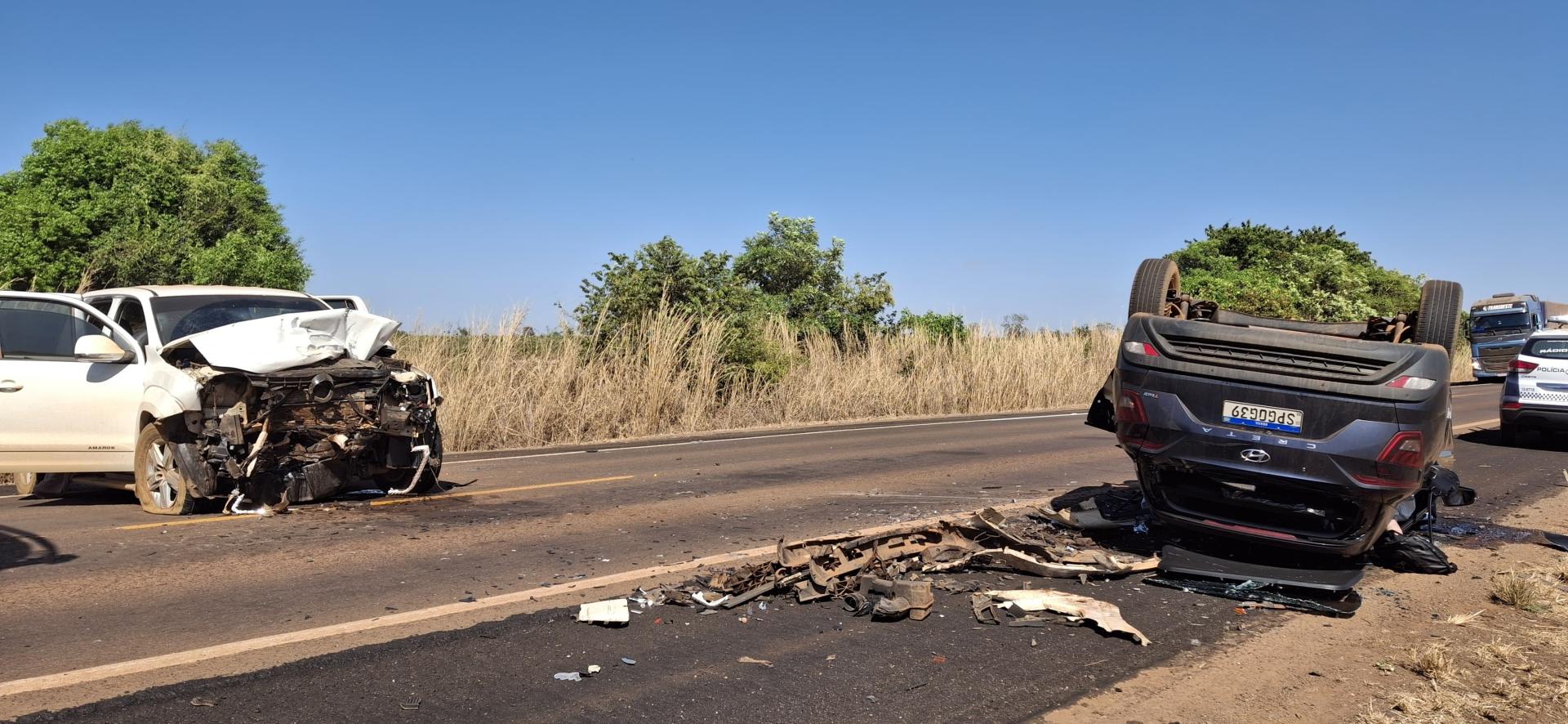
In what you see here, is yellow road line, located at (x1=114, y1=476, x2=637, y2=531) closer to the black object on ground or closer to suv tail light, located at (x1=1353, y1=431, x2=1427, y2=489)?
the black object on ground

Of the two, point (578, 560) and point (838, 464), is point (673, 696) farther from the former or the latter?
point (838, 464)

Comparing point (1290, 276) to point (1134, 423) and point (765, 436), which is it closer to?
point (765, 436)

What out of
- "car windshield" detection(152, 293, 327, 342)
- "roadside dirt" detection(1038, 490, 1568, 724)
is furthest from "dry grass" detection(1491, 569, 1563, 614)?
"car windshield" detection(152, 293, 327, 342)

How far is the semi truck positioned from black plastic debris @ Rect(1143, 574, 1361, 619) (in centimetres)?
3692

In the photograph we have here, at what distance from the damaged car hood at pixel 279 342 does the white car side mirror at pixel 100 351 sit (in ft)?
1.16

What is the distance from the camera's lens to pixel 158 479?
8.36m

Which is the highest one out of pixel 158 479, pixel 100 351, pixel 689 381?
pixel 100 351

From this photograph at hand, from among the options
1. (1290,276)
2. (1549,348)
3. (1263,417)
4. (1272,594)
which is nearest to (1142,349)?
(1263,417)

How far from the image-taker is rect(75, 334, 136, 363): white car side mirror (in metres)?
8.39

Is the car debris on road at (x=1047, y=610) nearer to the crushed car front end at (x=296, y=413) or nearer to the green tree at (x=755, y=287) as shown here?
the crushed car front end at (x=296, y=413)

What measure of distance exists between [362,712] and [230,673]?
2.73ft

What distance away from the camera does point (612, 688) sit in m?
4.53

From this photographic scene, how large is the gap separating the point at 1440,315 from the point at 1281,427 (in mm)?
1820

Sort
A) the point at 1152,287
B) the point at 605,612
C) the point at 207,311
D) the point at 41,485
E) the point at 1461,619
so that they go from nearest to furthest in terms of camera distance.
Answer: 1. the point at 605,612
2. the point at 1461,619
3. the point at 1152,287
4. the point at 207,311
5. the point at 41,485
